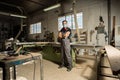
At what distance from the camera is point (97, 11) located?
5809 millimetres

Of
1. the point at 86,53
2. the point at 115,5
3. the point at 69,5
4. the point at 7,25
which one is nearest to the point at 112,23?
the point at 115,5

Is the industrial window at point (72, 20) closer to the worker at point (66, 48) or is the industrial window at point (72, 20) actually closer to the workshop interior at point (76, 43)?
the workshop interior at point (76, 43)

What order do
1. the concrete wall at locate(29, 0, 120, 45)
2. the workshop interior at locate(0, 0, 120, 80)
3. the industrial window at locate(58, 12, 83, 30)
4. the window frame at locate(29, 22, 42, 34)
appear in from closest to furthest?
the workshop interior at locate(0, 0, 120, 80), the concrete wall at locate(29, 0, 120, 45), the industrial window at locate(58, 12, 83, 30), the window frame at locate(29, 22, 42, 34)

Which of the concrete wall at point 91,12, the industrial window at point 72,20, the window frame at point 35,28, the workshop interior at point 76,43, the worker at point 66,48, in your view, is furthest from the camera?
the window frame at point 35,28

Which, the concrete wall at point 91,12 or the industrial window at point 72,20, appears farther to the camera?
the industrial window at point 72,20

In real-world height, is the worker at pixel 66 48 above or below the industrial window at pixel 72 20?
below

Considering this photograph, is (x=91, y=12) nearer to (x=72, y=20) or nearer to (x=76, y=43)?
(x=72, y=20)

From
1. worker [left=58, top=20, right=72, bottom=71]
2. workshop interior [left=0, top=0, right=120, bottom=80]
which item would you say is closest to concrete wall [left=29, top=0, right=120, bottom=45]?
workshop interior [left=0, top=0, right=120, bottom=80]

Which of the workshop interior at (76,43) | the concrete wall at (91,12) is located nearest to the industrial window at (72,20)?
the workshop interior at (76,43)

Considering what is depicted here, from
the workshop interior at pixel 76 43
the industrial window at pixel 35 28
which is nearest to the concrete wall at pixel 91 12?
the workshop interior at pixel 76 43

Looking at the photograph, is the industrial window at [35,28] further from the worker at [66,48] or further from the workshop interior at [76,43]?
the worker at [66,48]

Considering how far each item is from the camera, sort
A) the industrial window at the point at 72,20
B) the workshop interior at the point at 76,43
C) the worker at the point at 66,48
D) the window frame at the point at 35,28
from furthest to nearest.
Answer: the window frame at the point at 35,28, the industrial window at the point at 72,20, the worker at the point at 66,48, the workshop interior at the point at 76,43

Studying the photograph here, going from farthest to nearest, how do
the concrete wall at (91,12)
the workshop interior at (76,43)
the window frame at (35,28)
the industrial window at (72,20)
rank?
the window frame at (35,28)
the industrial window at (72,20)
the concrete wall at (91,12)
the workshop interior at (76,43)

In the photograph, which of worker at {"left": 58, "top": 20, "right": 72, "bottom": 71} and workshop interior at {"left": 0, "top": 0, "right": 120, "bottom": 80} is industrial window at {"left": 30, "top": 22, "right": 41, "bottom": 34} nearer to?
workshop interior at {"left": 0, "top": 0, "right": 120, "bottom": 80}
